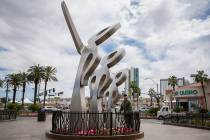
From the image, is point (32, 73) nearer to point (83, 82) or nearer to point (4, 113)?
point (4, 113)

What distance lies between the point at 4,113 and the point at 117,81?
12878 millimetres

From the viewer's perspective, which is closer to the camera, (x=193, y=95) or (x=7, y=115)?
(x=7, y=115)

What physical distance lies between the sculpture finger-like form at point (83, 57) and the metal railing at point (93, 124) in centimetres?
150

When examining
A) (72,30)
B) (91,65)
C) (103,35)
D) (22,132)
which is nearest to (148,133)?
(91,65)

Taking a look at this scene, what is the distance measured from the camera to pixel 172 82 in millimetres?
74188

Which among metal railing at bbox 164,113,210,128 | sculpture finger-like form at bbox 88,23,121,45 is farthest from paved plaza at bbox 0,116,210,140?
sculpture finger-like form at bbox 88,23,121,45

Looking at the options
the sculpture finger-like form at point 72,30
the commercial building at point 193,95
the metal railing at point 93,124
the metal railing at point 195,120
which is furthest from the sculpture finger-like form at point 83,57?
the commercial building at point 193,95

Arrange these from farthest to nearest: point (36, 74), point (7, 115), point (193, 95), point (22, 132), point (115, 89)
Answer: point (36, 74)
point (193, 95)
point (7, 115)
point (115, 89)
point (22, 132)

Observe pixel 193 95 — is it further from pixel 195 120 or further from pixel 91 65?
pixel 91 65

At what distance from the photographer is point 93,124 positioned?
13617mm

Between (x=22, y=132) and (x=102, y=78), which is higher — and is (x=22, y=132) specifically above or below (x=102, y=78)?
below

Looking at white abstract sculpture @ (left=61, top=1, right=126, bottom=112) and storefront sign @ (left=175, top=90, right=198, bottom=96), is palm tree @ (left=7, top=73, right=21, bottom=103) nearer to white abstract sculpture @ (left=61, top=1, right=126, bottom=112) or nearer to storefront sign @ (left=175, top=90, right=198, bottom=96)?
storefront sign @ (left=175, top=90, right=198, bottom=96)

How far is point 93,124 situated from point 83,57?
4.24 metres

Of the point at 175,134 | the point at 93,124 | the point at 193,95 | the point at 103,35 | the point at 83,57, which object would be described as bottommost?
→ the point at 175,134
